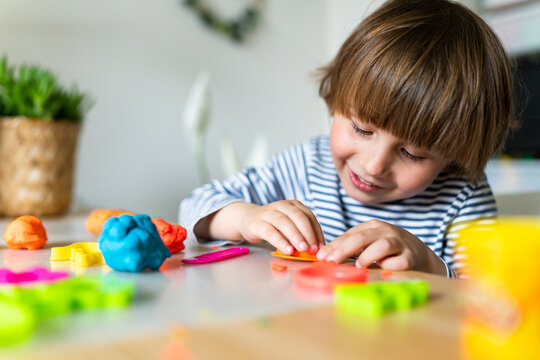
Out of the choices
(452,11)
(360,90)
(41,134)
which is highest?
(452,11)

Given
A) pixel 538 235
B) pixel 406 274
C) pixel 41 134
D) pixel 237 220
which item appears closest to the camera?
pixel 538 235

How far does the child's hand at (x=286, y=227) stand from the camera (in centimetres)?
59

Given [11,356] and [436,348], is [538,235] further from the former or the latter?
[11,356]

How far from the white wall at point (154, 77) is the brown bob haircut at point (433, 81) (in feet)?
3.37

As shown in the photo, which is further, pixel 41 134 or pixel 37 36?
pixel 37 36

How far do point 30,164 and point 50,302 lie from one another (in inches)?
36.9

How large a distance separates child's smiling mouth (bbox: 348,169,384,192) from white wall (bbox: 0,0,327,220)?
3.28 feet

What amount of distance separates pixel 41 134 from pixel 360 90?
772mm

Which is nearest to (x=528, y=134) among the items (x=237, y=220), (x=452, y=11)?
(x=452, y=11)

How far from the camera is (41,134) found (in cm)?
116

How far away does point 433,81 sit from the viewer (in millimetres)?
716

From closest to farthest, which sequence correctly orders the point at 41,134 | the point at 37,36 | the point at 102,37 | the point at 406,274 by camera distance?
the point at 406,274
the point at 41,134
the point at 37,36
the point at 102,37

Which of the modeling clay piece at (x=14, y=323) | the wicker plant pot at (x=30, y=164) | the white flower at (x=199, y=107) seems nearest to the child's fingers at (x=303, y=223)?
the modeling clay piece at (x=14, y=323)

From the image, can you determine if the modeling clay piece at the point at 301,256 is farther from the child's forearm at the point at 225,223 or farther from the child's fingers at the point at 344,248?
the child's forearm at the point at 225,223
